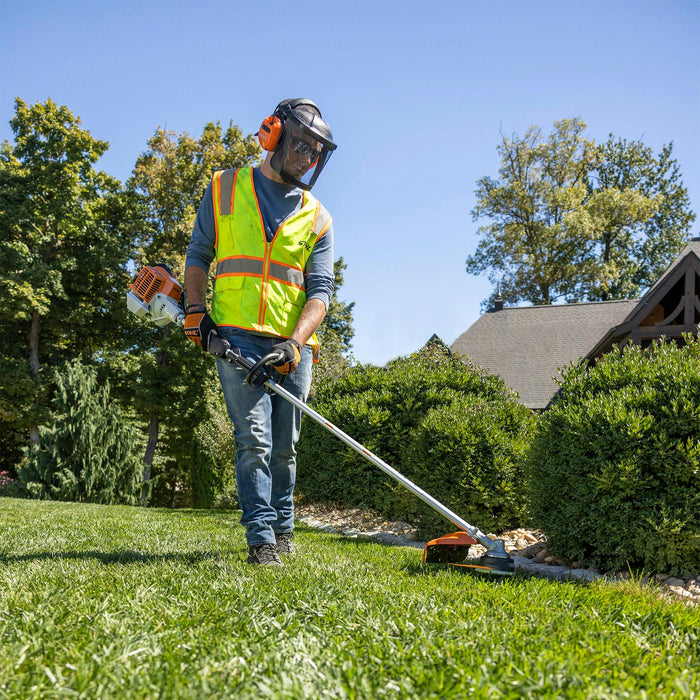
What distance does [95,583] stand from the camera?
2701 millimetres

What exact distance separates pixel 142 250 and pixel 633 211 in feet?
76.7

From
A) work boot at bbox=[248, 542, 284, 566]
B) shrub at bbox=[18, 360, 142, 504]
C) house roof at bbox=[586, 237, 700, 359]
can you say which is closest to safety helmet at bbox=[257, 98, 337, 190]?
work boot at bbox=[248, 542, 284, 566]

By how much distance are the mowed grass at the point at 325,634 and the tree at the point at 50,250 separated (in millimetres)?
20989

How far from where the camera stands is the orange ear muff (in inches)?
148

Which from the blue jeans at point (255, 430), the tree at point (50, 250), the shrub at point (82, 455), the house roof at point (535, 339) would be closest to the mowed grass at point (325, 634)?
the blue jeans at point (255, 430)

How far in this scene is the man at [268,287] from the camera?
3.53 metres

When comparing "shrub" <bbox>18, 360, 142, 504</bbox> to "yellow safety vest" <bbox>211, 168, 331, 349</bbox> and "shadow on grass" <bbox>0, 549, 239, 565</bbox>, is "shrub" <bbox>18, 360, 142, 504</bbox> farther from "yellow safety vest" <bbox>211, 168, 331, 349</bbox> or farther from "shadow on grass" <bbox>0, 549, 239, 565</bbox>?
"yellow safety vest" <bbox>211, 168, 331, 349</bbox>

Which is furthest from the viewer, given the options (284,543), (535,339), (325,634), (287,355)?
(535,339)

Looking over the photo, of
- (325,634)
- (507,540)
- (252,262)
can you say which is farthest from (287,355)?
(507,540)

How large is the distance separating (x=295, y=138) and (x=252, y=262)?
30.3 inches

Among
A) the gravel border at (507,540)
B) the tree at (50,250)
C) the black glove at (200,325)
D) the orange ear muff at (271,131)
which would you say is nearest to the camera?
the black glove at (200,325)

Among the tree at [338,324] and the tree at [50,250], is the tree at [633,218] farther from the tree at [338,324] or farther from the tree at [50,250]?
the tree at [50,250]

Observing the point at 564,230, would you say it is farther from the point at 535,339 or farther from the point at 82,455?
the point at 82,455

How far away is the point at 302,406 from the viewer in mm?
3609
